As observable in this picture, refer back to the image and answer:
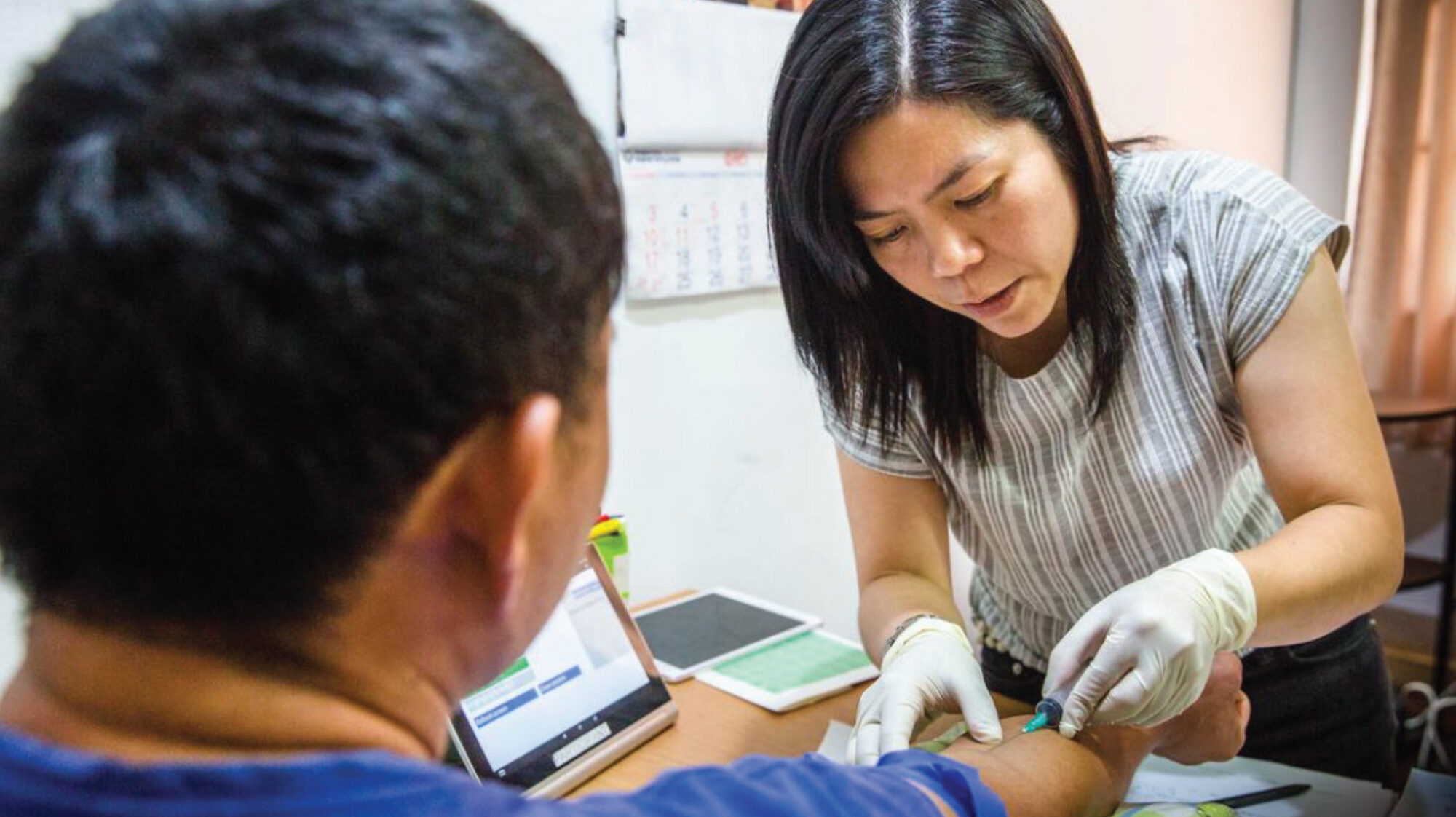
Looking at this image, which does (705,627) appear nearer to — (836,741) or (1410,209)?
(836,741)

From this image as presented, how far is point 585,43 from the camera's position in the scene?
1.60 metres

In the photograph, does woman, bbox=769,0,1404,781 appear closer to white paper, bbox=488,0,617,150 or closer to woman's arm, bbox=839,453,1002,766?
woman's arm, bbox=839,453,1002,766

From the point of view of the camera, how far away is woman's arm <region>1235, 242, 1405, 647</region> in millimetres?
1042

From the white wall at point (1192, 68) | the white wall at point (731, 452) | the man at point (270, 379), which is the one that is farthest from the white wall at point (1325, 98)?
the man at point (270, 379)

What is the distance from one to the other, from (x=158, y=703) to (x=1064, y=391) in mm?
997

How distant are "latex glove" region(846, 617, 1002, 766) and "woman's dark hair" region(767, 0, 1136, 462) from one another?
25 centimetres

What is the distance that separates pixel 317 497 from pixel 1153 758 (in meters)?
1.01

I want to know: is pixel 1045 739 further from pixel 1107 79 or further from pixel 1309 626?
pixel 1107 79

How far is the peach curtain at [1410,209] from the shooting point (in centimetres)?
314

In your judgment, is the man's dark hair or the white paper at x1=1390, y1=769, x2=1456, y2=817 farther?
the white paper at x1=1390, y1=769, x2=1456, y2=817

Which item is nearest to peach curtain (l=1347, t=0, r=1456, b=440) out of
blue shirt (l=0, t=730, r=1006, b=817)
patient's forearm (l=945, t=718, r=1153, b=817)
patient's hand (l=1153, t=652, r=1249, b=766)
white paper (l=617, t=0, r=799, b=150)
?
white paper (l=617, t=0, r=799, b=150)

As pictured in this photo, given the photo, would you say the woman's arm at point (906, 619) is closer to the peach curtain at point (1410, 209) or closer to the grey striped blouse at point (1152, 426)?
the grey striped blouse at point (1152, 426)

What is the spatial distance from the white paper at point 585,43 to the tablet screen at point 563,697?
69 cm

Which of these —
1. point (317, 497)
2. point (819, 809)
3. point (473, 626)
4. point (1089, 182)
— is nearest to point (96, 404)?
point (317, 497)
